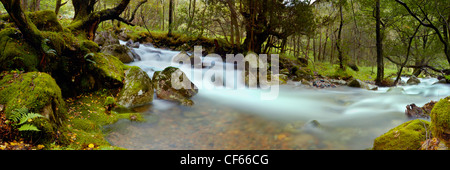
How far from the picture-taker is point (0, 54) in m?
4.28

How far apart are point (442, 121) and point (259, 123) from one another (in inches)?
150

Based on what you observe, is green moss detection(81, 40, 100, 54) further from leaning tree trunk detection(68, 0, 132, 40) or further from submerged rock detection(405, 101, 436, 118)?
submerged rock detection(405, 101, 436, 118)

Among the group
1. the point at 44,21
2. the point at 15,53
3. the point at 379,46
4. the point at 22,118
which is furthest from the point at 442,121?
the point at 379,46

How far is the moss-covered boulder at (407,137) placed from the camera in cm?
307

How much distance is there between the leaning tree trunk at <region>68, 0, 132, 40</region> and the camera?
8188 millimetres

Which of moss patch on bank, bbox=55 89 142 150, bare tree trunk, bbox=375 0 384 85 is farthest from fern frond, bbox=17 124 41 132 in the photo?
bare tree trunk, bbox=375 0 384 85

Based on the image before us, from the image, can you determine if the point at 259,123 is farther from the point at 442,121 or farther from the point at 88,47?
the point at 88,47

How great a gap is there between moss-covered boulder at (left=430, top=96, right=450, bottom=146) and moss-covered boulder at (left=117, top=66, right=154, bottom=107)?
619cm

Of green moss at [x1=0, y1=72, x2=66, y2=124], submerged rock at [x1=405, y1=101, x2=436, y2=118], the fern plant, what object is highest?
green moss at [x1=0, y1=72, x2=66, y2=124]

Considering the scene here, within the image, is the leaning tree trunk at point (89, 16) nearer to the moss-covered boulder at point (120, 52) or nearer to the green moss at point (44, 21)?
the green moss at point (44, 21)

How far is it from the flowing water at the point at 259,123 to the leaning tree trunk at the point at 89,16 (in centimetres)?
400

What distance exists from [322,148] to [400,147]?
1.48 m

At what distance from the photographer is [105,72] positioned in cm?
621

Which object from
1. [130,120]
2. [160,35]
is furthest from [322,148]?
[160,35]
